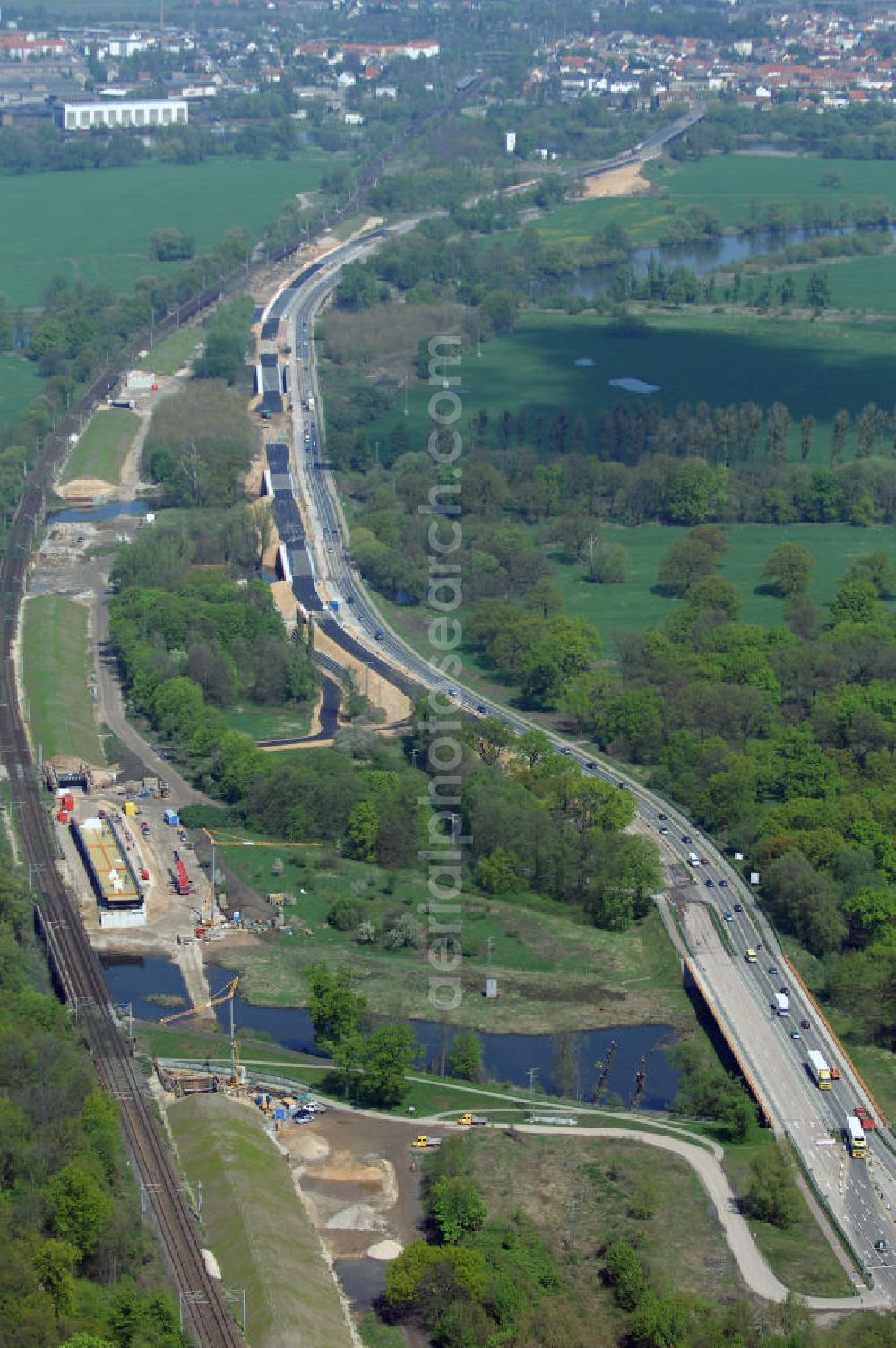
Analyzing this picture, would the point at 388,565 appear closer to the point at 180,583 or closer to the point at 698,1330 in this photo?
the point at 180,583

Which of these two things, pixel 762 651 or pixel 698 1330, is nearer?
pixel 698 1330

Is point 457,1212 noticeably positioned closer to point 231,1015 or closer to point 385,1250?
point 385,1250

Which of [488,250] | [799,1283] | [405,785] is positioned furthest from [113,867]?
[488,250]

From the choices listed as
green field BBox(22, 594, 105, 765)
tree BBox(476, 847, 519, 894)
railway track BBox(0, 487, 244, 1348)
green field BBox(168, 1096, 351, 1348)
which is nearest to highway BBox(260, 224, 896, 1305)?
tree BBox(476, 847, 519, 894)

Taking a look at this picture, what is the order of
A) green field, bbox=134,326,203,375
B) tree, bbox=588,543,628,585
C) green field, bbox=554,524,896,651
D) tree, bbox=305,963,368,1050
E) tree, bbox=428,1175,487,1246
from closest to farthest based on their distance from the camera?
tree, bbox=428,1175,487,1246 → tree, bbox=305,963,368,1050 → green field, bbox=554,524,896,651 → tree, bbox=588,543,628,585 → green field, bbox=134,326,203,375

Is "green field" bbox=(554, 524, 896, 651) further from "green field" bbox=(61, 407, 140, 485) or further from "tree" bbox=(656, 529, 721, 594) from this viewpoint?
"green field" bbox=(61, 407, 140, 485)
